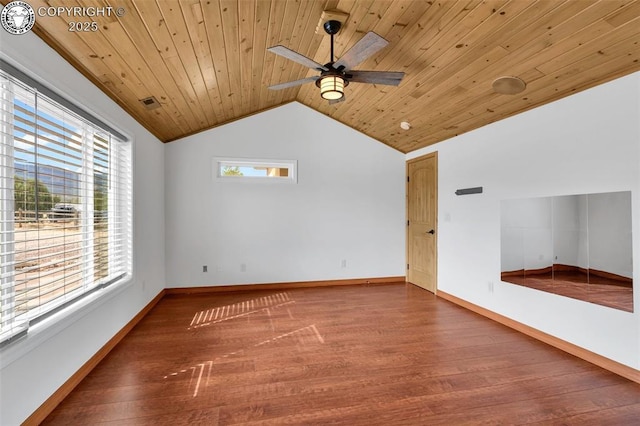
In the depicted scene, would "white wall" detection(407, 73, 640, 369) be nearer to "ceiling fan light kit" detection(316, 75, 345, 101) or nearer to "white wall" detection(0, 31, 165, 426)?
"ceiling fan light kit" detection(316, 75, 345, 101)

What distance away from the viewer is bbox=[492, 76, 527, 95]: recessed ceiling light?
274cm

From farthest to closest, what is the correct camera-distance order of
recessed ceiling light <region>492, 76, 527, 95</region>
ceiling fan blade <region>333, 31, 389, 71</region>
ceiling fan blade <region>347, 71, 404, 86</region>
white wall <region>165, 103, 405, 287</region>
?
white wall <region>165, 103, 405, 287</region> < recessed ceiling light <region>492, 76, 527, 95</region> < ceiling fan blade <region>347, 71, 404, 86</region> < ceiling fan blade <region>333, 31, 389, 71</region>

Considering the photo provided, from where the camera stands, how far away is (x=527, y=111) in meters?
3.14

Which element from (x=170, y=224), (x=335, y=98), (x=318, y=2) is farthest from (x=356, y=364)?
(x=170, y=224)

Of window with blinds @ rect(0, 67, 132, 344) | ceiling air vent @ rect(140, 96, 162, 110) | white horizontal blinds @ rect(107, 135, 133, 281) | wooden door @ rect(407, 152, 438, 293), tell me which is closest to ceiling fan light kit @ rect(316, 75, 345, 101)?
ceiling air vent @ rect(140, 96, 162, 110)

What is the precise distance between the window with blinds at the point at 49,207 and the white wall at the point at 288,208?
5.33ft

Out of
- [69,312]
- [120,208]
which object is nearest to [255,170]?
[120,208]

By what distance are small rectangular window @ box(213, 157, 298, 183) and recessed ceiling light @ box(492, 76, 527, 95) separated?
300cm

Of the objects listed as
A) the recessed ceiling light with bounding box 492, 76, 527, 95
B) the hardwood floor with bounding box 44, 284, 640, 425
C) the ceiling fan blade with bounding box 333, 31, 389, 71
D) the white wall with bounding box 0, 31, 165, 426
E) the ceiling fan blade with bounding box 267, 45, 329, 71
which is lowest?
the hardwood floor with bounding box 44, 284, 640, 425

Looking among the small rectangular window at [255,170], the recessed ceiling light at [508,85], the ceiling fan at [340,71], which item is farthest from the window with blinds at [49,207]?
the recessed ceiling light at [508,85]

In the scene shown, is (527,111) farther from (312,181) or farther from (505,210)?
(312,181)

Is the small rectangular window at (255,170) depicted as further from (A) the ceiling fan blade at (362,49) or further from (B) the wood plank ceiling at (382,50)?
(A) the ceiling fan blade at (362,49)

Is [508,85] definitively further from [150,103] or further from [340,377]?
[150,103]

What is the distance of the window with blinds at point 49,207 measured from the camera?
1584mm
